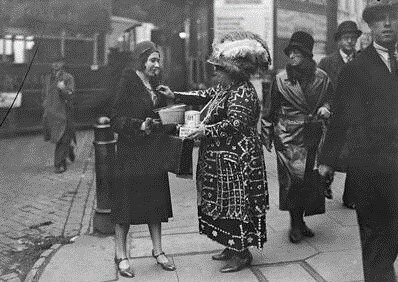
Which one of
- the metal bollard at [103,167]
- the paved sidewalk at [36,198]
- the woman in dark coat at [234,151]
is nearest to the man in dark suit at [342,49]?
the woman in dark coat at [234,151]

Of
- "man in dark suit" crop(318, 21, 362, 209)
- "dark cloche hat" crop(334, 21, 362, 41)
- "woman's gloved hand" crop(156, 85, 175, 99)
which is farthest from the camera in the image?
"man in dark suit" crop(318, 21, 362, 209)

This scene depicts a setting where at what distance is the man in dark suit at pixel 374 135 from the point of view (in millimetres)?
2523

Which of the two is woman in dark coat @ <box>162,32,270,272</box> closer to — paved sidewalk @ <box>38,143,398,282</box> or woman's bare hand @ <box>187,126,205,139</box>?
Answer: woman's bare hand @ <box>187,126,205,139</box>

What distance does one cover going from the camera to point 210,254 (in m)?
3.69

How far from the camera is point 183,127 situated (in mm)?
3098

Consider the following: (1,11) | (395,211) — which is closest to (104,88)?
(1,11)

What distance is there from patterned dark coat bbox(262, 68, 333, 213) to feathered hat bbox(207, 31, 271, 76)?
0.64 metres

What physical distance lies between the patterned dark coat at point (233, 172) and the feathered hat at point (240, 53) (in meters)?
0.12

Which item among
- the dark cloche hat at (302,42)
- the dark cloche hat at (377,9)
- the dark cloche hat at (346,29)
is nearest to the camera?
the dark cloche hat at (377,9)

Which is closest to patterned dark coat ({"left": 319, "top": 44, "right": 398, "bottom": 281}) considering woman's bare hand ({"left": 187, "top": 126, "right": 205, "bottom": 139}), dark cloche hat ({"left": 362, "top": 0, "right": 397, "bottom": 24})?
dark cloche hat ({"left": 362, "top": 0, "right": 397, "bottom": 24})

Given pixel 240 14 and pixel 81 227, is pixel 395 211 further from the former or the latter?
pixel 81 227

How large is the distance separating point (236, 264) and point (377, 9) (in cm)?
176

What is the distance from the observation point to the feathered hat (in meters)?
3.12

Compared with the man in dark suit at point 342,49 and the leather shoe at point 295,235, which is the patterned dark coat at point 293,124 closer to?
the leather shoe at point 295,235
